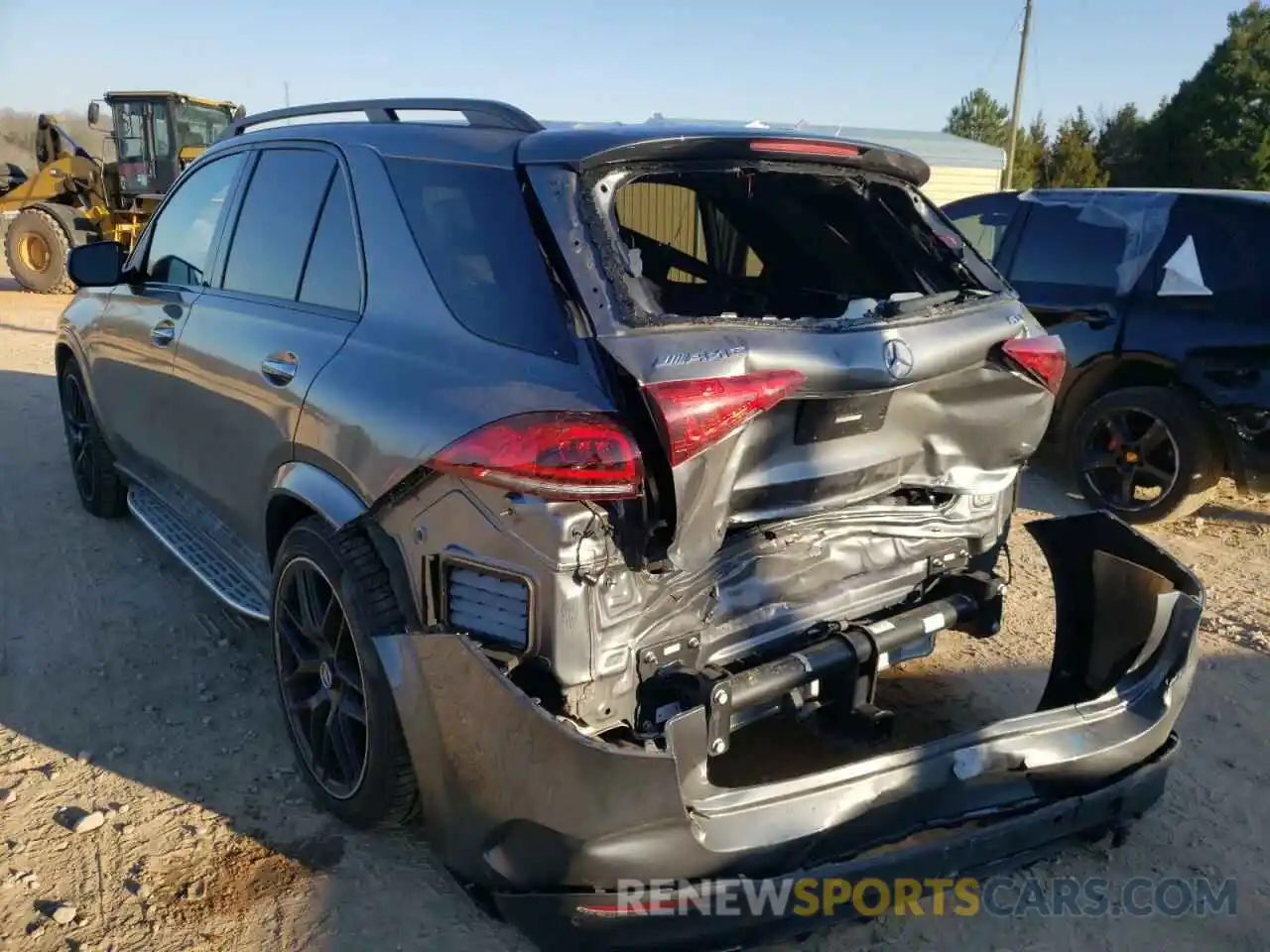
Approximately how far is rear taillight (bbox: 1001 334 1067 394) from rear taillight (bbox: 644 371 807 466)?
3.32 ft

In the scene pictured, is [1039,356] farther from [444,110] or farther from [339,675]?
[339,675]

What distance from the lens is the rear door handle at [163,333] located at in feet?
12.3

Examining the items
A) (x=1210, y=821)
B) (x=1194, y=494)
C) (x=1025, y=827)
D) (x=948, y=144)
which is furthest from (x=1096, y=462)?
(x=948, y=144)

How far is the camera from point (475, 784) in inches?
84.1

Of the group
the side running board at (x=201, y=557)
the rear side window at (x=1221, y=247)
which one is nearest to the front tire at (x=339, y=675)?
the side running board at (x=201, y=557)

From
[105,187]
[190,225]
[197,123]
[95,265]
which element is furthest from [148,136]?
[190,225]

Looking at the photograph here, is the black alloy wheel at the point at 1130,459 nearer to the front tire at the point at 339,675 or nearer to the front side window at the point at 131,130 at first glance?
the front tire at the point at 339,675

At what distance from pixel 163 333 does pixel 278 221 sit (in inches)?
36.5

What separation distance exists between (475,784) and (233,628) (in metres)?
2.31

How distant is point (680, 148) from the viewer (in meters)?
2.38

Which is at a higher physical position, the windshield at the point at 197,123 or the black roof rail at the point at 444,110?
the windshield at the point at 197,123

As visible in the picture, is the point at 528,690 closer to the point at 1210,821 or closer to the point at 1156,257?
the point at 1210,821

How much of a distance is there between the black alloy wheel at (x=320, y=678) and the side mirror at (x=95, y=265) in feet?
7.04

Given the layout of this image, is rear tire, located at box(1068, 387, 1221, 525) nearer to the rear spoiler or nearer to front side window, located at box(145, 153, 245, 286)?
the rear spoiler
